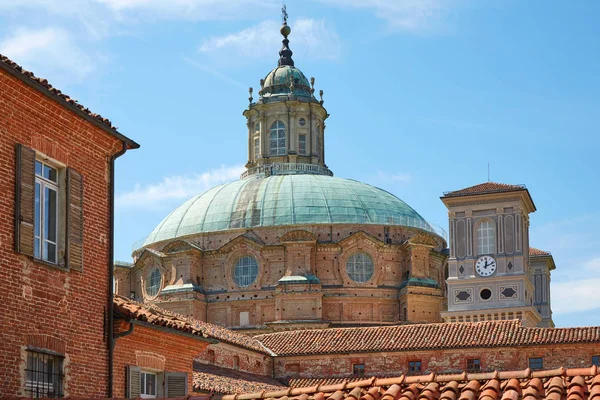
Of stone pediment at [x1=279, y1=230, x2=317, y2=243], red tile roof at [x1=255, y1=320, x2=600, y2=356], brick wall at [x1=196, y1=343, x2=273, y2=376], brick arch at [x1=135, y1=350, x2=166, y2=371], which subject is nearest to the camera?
brick arch at [x1=135, y1=350, x2=166, y2=371]

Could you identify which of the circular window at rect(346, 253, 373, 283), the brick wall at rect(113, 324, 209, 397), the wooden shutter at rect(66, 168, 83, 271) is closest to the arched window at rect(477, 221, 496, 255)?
the circular window at rect(346, 253, 373, 283)

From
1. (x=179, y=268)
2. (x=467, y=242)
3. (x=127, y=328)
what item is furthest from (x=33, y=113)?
(x=179, y=268)

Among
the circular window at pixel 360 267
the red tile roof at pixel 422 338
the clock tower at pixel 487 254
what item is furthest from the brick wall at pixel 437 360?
the circular window at pixel 360 267

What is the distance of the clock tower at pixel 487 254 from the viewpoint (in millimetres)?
73250

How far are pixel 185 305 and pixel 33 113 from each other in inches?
2374

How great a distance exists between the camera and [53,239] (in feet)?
67.6

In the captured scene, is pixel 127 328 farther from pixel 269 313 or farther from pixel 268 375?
pixel 269 313

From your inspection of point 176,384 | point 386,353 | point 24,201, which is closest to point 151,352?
point 176,384

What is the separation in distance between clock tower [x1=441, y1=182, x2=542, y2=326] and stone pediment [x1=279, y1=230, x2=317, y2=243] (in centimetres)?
1010

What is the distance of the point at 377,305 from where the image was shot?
261 feet

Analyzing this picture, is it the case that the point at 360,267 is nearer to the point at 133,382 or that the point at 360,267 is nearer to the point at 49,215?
the point at 133,382

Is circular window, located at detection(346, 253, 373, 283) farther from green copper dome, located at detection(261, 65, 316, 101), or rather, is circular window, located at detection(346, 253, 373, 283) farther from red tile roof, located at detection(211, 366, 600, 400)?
red tile roof, located at detection(211, 366, 600, 400)

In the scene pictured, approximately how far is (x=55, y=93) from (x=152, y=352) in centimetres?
597

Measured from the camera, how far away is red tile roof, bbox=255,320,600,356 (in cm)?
5666
